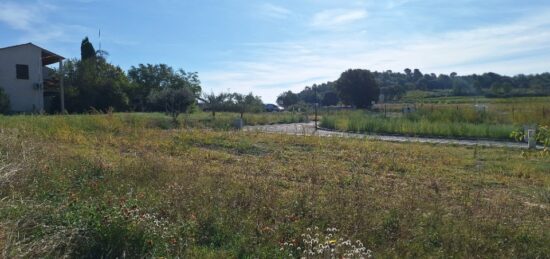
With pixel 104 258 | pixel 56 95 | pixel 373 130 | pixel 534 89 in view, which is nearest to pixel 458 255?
pixel 104 258

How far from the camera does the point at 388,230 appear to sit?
573cm

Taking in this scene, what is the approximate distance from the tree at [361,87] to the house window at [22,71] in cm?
4353

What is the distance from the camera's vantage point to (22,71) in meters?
A: 41.6

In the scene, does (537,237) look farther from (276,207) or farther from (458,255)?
(276,207)

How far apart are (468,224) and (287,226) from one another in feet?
7.34

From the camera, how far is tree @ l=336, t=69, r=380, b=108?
70.9 meters

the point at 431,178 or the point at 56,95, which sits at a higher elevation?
the point at 56,95

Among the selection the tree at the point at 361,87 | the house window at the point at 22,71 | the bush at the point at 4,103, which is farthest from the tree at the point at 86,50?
the tree at the point at 361,87

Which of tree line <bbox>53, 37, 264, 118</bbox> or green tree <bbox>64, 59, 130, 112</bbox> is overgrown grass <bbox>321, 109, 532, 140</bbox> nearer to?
tree line <bbox>53, 37, 264, 118</bbox>

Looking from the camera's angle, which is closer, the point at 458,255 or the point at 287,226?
the point at 458,255

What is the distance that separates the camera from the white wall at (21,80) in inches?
1607

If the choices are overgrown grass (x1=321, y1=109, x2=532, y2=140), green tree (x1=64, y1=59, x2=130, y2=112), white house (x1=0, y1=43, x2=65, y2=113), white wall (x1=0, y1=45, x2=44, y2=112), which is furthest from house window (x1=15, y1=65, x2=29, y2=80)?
overgrown grass (x1=321, y1=109, x2=532, y2=140)

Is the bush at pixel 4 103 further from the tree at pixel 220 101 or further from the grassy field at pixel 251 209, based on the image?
the grassy field at pixel 251 209

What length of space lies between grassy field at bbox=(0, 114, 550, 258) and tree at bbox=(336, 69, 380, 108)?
197 ft
